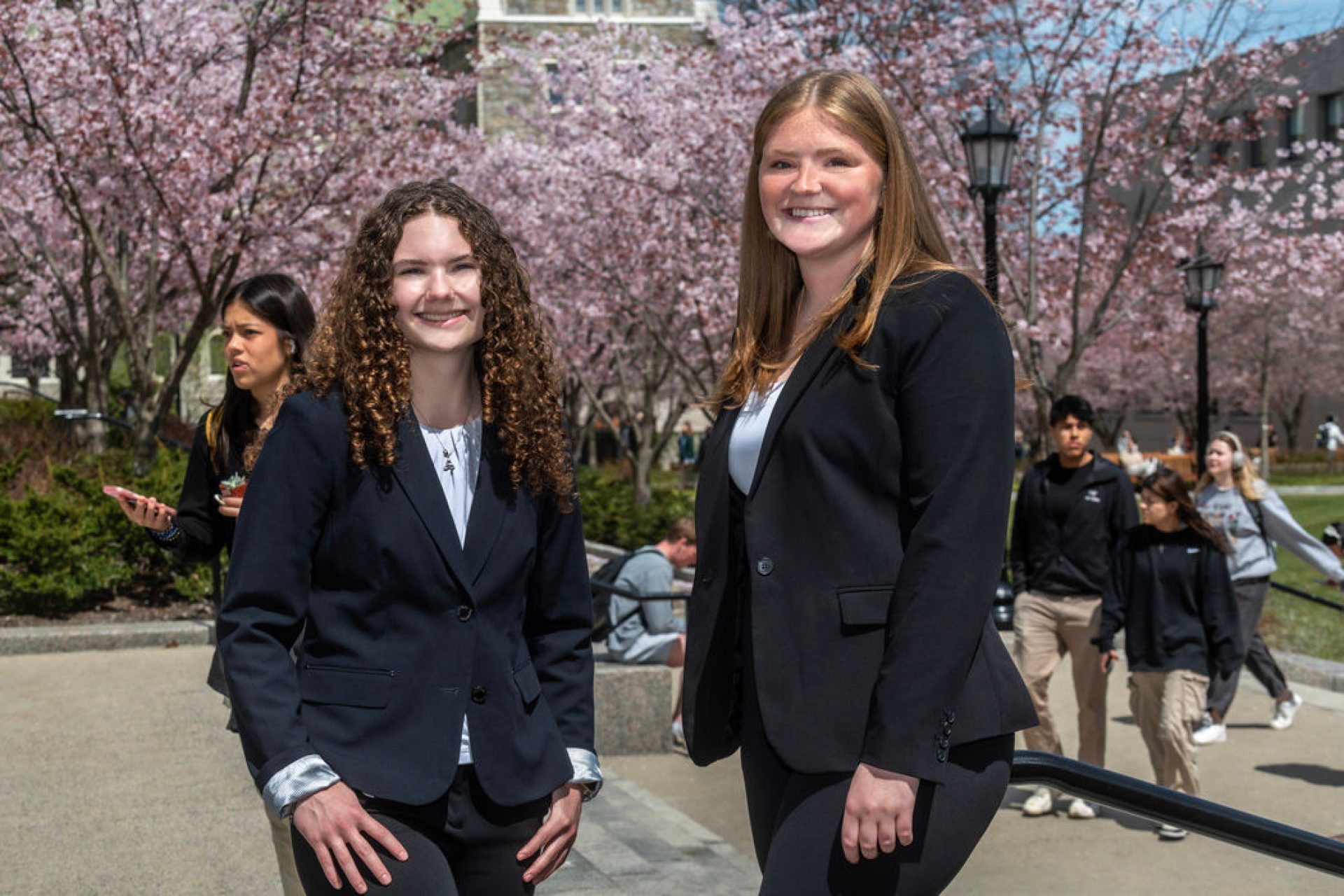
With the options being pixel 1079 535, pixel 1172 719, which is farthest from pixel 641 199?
pixel 1172 719

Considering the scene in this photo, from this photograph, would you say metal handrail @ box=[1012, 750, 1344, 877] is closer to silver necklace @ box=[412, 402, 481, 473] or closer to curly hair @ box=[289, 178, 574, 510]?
curly hair @ box=[289, 178, 574, 510]

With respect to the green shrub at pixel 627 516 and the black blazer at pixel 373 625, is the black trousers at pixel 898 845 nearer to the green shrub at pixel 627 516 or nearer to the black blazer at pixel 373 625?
the black blazer at pixel 373 625

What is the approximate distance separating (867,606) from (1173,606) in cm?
589

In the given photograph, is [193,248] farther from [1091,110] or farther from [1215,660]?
[1215,660]

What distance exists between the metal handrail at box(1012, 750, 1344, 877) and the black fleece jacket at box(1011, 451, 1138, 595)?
4936 mm

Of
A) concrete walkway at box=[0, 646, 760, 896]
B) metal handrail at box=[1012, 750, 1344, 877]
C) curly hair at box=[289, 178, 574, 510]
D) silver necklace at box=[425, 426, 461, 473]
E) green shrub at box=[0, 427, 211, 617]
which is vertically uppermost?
curly hair at box=[289, 178, 574, 510]

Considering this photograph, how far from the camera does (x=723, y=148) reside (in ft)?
66.9

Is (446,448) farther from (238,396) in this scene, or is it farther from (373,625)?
(238,396)

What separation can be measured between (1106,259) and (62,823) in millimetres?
17547

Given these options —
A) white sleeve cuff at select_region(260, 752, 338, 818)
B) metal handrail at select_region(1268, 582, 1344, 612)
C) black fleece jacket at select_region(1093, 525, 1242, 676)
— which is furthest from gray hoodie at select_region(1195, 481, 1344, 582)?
white sleeve cuff at select_region(260, 752, 338, 818)

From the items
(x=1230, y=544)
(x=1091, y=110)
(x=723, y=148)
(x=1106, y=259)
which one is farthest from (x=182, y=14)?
(x=1230, y=544)

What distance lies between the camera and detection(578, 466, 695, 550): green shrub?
18.9 m

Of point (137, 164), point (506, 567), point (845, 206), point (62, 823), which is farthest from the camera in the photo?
point (137, 164)

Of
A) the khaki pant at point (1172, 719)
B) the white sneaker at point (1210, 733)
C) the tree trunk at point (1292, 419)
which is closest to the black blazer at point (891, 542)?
the khaki pant at point (1172, 719)
